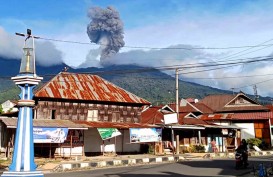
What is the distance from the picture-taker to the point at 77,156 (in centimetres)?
2970

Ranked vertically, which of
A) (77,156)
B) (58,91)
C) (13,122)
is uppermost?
(58,91)

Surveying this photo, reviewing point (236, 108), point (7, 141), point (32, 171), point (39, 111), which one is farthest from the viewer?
point (236, 108)

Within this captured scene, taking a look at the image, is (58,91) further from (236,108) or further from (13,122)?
(236,108)

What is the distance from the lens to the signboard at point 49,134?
26625 mm

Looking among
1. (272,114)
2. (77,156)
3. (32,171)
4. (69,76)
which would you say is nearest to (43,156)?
(77,156)

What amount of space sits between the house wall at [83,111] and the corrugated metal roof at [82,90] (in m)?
0.64

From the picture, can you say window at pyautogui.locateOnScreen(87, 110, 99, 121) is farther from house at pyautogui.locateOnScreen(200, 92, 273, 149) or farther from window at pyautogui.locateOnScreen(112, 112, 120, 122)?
house at pyautogui.locateOnScreen(200, 92, 273, 149)

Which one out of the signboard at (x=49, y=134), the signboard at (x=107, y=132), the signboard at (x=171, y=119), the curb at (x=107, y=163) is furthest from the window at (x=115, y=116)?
the curb at (x=107, y=163)

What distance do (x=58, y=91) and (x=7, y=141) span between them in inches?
254

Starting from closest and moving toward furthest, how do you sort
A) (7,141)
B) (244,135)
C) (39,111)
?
(7,141), (39,111), (244,135)

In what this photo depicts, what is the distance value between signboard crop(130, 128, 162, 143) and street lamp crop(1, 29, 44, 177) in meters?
22.8

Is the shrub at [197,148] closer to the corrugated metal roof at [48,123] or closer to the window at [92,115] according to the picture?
the window at [92,115]

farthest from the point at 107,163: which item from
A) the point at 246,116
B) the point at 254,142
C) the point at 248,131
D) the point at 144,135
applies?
the point at 246,116

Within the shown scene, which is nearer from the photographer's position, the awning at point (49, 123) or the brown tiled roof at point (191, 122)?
the awning at point (49, 123)
